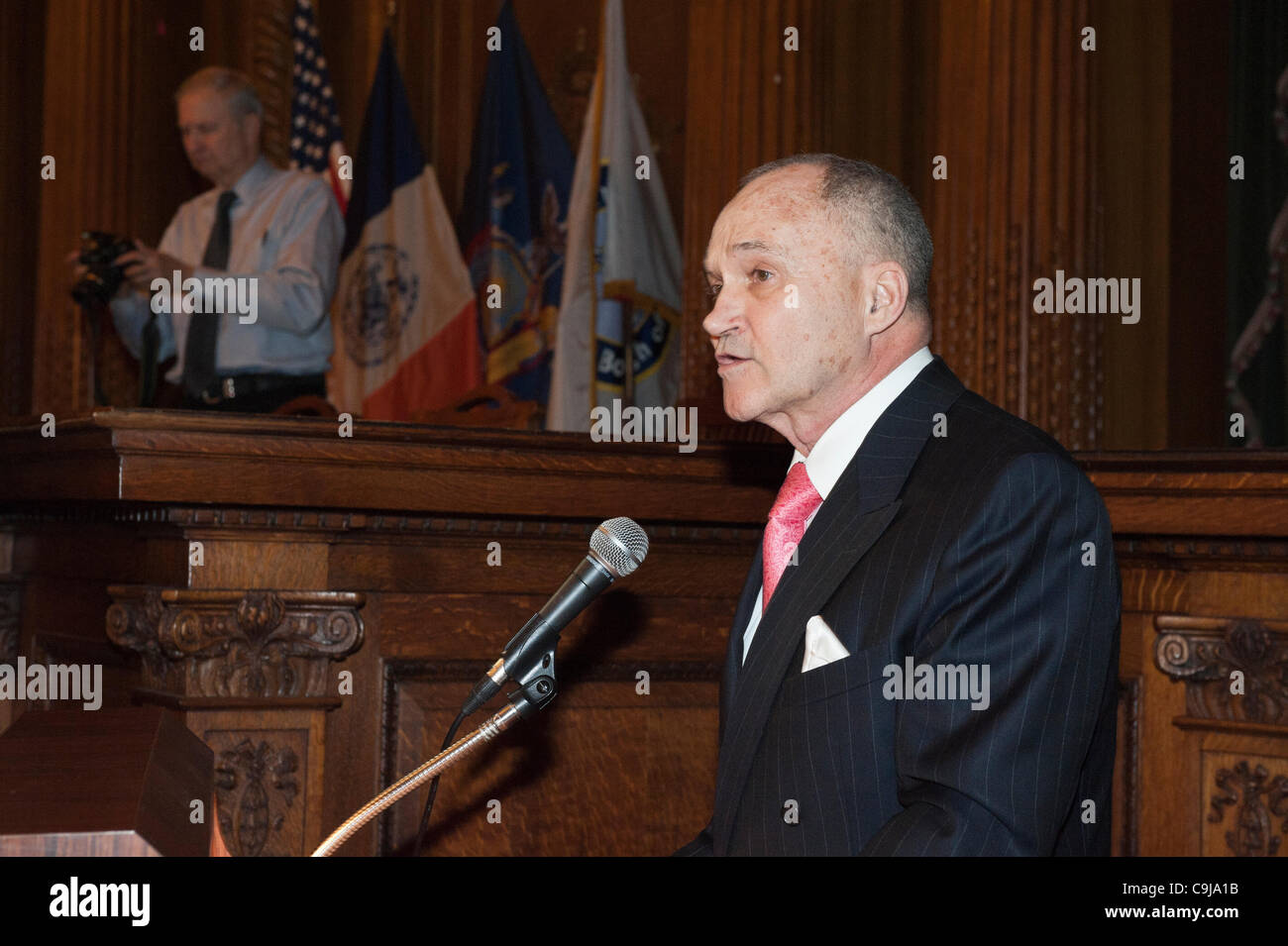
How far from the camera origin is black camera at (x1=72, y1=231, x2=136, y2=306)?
14.2ft

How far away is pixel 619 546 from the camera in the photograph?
60.6 inches

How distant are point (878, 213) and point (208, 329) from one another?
11.4 ft

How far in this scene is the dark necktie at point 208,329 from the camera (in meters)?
4.82

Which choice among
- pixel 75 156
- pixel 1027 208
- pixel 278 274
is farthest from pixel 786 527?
pixel 75 156

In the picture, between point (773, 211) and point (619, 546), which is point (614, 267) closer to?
point (773, 211)

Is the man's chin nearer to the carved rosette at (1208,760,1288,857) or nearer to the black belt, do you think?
the carved rosette at (1208,760,1288,857)

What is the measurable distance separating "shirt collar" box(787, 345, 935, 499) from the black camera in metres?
3.11

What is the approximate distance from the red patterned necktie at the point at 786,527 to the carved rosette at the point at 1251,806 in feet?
3.17
